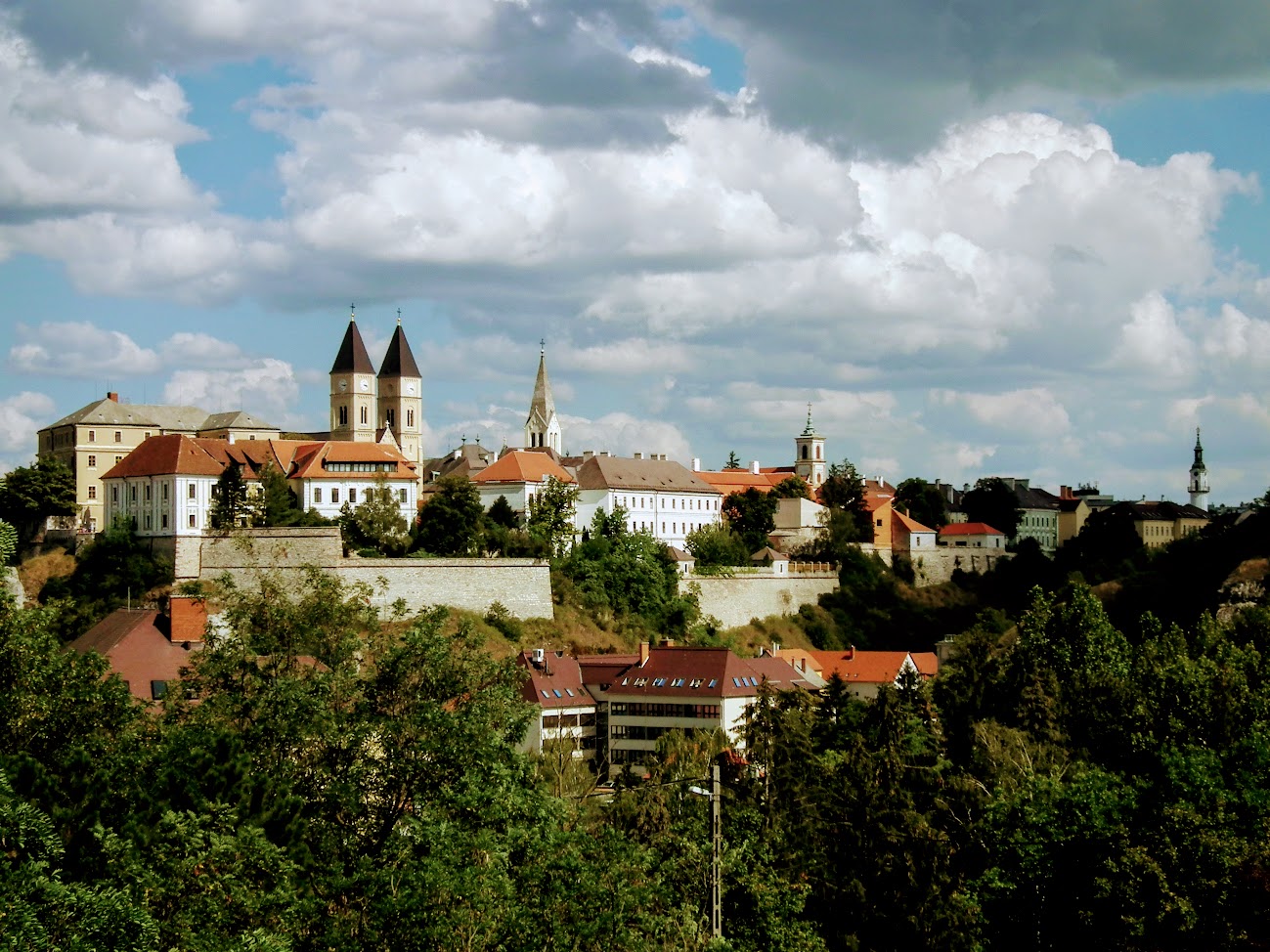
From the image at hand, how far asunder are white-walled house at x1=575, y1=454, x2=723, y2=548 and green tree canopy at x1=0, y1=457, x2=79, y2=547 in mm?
28549

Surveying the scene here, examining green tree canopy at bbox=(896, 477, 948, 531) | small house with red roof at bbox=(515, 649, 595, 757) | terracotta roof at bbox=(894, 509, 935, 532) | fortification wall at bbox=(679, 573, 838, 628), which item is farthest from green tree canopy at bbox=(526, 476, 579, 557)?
green tree canopy at bbox=(896, 477, 948, 531)

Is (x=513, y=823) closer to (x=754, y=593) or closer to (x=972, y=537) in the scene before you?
(x=754, y=593)

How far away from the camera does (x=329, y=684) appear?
90.9 feet

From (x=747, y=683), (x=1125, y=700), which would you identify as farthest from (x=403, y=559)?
(x=1125, y=700)

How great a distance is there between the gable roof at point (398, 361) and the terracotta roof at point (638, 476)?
13603 millimetres

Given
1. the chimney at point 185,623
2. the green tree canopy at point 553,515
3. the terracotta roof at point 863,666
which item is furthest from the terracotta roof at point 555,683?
the green tree canopy at point 553,515

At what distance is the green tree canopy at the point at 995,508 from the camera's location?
113750mm

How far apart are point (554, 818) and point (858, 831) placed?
39.1 feet

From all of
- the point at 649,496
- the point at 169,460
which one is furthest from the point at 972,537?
the point at 169,460

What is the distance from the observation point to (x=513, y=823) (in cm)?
2166

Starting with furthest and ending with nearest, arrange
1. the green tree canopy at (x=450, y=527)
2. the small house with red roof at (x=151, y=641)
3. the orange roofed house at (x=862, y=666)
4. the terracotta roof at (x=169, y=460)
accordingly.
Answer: the green tree canopy at (x=450, y=527)
the orange roofed house at (x=862, y=666)
the terracotta roof at (x=169, y=460)
the small house with red roof at (x=151, y=641)

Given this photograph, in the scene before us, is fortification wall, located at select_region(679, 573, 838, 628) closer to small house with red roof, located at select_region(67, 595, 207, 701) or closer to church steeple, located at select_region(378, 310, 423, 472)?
church steeple, located at select_region(378, 310, 423, 472)

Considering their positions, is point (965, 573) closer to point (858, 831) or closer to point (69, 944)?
point (858, 831)

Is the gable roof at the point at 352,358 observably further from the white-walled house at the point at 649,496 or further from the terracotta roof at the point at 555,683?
the terracotta roof at the point at 555,683
